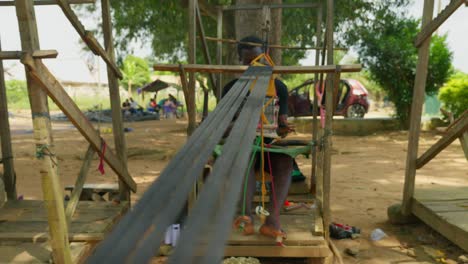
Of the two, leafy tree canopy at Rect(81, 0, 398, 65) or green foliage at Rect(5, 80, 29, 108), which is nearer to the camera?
leafy tree canopy at Rect(81, 0, 398, 65)

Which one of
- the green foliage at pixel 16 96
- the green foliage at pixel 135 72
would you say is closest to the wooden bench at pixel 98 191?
the green foliage at pixel 135 72

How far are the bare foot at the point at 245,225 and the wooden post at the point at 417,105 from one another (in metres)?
1.56

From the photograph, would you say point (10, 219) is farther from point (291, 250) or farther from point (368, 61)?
point (368, 61)

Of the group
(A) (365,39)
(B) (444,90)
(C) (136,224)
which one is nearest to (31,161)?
(C) (136,224)

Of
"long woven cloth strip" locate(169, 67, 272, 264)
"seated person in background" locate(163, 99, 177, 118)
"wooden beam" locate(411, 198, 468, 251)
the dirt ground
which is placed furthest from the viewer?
"seated person in background" locate(163, 99, 177, 118)

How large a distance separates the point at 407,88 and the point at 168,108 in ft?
42.3

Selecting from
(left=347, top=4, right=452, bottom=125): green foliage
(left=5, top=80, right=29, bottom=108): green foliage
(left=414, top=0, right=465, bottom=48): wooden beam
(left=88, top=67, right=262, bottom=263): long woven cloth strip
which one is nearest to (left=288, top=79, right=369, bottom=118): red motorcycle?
(left=347, top=4, right=452, bottom=125): green foliage

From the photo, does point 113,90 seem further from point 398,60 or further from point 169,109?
point 169,109

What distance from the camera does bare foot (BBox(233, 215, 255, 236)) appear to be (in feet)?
8.86

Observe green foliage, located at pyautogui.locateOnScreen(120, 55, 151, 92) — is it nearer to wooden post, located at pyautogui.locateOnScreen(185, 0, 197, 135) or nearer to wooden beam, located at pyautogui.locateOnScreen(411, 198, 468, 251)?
wooden post, located at pyautogui.locateOnScreen(185, 0, 197, 135)

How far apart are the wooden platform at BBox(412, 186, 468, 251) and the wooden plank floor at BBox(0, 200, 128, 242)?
241 cm

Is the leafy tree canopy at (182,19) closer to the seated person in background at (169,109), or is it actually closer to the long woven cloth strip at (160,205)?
the long woven cloth strip at (160,205)

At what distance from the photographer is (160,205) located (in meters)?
1.14

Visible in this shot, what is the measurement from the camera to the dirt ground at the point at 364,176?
3.15m
